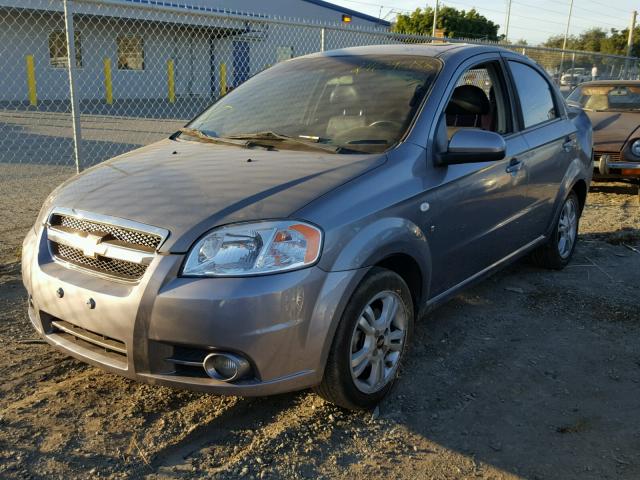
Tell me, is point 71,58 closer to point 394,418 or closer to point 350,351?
point 350,351

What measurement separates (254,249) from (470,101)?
2.38 meters

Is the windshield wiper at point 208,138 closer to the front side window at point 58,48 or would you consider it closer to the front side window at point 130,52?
the front side window at point 58,48

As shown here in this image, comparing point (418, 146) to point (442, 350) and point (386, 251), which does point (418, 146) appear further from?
point (442, 350)

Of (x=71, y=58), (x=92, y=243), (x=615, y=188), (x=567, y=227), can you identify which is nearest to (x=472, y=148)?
(x=92, y=243)

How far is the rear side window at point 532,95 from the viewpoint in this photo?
14.9 ft

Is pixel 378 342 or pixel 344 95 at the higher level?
pixel 344 95

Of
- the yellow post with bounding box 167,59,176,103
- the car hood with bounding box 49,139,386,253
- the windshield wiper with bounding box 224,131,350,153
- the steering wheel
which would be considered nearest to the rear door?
the steering wheel

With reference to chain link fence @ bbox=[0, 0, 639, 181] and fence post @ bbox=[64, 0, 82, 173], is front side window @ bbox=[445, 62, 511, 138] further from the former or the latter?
chain link fence @ bbox=[0, 0, 639, 181]

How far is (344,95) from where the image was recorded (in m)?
3.82

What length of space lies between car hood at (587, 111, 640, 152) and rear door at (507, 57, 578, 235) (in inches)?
151

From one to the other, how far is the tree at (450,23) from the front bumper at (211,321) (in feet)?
164

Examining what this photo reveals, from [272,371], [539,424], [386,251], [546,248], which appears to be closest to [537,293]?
[546,248]

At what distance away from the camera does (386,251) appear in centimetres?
295

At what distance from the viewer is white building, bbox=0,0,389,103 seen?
759 inches
